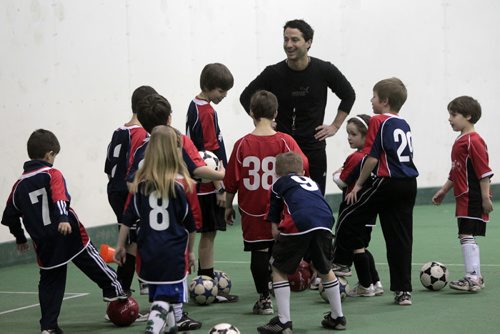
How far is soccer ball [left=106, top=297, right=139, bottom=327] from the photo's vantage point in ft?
23.5

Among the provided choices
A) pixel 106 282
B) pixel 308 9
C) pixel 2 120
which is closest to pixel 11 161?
pixel 2 120

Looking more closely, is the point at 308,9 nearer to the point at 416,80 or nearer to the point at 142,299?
the point at 416,80

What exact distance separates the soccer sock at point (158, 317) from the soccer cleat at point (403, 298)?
2352mm

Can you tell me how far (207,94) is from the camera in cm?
816

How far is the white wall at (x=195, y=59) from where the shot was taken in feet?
36.3

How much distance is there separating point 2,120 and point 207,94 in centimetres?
344

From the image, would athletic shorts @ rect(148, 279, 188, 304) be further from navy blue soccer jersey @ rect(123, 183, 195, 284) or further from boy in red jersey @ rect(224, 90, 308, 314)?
boy in red jersey @ rect(224, 90, 308, 314)

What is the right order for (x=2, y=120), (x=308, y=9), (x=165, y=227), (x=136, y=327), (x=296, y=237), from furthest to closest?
1. (x=308, y=9)
2. (x=2, y=120)
3. (x=136, y=327)
4. (x=296, y=237)
5. (x=165, y=227)

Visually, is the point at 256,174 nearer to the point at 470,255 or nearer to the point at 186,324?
the point at 186,324

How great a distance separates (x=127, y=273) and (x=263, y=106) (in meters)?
1.79

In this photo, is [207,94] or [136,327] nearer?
[136,327]

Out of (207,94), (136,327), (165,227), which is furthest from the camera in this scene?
(207,94)

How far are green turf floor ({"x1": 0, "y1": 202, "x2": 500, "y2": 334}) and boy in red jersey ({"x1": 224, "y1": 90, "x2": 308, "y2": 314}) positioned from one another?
0.42m

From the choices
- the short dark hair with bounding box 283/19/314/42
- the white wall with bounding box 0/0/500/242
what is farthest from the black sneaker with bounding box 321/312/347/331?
the white wall with bounding box 0/0/500/242
